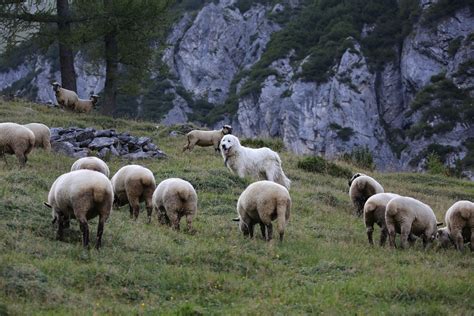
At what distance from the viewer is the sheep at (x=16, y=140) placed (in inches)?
694

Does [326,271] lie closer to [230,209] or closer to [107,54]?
[230,209]

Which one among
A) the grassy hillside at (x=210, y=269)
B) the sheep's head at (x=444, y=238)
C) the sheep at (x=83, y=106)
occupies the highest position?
the sheep at (x=83, y=106)

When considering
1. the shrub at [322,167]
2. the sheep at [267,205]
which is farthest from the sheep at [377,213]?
the shrub at [322,167]

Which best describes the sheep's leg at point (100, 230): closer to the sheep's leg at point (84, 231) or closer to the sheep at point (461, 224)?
the sheep's leg at point (84, 231)

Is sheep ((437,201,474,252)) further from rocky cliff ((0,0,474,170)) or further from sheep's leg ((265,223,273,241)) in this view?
rocky cliff ((0,0,474,170))

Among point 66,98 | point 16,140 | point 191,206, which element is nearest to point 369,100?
point 66,98

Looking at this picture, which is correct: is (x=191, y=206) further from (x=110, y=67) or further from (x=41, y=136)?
(x=110, y=67)

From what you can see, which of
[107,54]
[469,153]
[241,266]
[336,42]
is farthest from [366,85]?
[241,266]

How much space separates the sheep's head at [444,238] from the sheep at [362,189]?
2.68m

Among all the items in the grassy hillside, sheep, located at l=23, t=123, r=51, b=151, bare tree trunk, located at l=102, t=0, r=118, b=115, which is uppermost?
bare tree trunk, located at l=102, t=0, r=118, b=115

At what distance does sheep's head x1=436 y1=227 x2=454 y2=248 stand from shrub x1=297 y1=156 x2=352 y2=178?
9.71 metres

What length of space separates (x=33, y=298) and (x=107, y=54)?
24547 millimetres

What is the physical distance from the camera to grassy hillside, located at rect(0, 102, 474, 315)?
29.3ft

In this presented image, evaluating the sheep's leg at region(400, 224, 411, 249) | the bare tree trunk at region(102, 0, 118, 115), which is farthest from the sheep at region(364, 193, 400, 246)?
the bare tree trunk at region(102, 0, 118, 115)
